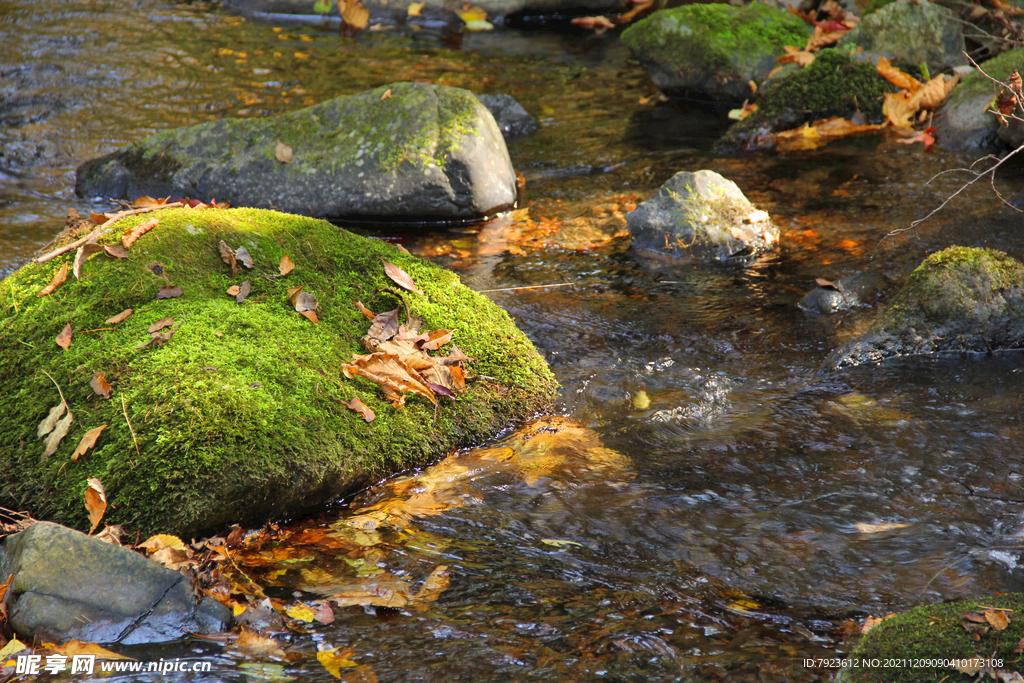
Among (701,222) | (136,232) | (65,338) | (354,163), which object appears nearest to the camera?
(65,338)

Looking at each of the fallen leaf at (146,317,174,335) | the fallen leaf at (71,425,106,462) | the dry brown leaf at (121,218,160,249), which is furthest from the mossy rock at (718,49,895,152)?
the fallen leaf at (71,425,106,462)

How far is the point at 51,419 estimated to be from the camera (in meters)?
3.05

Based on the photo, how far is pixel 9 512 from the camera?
115 inches

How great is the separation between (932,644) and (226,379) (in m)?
2.69

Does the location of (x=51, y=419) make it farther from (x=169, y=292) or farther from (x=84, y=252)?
(x=84, y=252)

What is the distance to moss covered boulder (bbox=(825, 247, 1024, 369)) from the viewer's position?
4426mm

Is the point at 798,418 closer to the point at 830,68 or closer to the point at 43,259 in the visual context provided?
the point at 43,259

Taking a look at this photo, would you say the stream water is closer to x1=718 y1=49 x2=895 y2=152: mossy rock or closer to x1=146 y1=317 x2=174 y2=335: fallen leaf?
x1=718 y1=49 x2=895 y2=152: mossy rock

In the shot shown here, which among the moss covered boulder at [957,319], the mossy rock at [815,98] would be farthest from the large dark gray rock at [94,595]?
the mossy rock at [815,98]

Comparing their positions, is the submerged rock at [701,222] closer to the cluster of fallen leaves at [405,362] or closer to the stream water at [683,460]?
the stream water at [683,460]

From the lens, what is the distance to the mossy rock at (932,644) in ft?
6.33

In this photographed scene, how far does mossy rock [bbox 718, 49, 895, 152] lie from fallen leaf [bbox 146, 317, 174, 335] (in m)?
6.49

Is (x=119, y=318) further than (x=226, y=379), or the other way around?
(x=119, y=318)

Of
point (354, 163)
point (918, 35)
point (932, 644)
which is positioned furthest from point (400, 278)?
point (918, 35)
